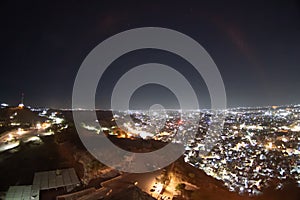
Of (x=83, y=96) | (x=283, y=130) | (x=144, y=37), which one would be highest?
(x=283, y=130)

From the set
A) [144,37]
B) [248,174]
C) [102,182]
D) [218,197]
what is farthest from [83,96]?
[248,174]

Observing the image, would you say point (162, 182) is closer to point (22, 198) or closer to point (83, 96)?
point (22, 198)

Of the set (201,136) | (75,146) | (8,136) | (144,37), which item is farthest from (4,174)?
(201,136)

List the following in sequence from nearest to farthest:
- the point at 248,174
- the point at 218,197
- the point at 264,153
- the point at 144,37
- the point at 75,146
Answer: the point at 218,197, the point at 75,146, the point at 144,37, the point at 248,174, the point at 264,153

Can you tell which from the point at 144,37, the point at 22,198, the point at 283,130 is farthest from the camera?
the point at 283,130

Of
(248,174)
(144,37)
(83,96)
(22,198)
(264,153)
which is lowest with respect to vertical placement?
(22,198)

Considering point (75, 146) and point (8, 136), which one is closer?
point (75, 146)

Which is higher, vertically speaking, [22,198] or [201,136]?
[201,136]

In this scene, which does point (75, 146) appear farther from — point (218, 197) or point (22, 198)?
point (218, 197)

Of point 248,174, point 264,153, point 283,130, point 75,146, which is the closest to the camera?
point 75,146
